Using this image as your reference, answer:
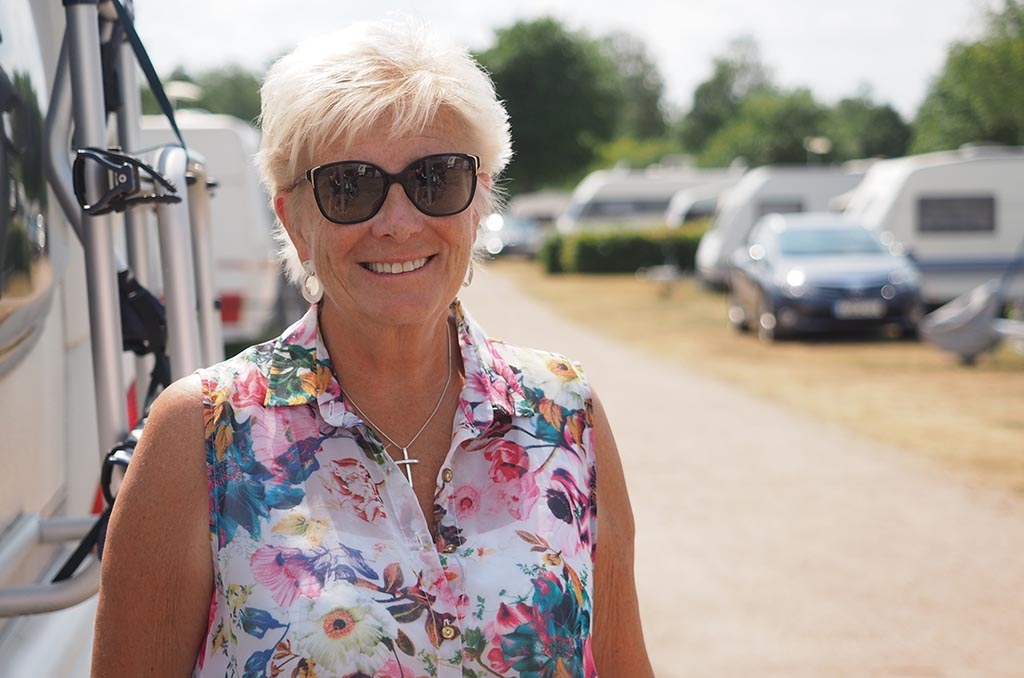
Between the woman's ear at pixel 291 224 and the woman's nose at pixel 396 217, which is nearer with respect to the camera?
the woman's nose at pixel 396 217

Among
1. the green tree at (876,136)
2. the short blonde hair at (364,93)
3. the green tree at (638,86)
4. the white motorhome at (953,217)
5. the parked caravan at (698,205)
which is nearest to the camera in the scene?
the short blonde hair at (364,93)

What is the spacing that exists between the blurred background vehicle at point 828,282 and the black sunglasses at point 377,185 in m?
13.6

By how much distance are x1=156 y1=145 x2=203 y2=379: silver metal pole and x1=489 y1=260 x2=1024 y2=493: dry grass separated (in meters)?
6.33

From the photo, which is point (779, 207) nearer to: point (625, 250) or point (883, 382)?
point (625, 250)

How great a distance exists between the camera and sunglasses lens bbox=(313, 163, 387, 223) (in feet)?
6.24

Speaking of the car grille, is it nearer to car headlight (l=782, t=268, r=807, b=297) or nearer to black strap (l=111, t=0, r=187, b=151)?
car headlight (l=782, t=268, r=807, b=297)

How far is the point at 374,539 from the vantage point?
5.99 feet

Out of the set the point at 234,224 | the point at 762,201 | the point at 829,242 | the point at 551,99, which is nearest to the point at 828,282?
the point at 829,242

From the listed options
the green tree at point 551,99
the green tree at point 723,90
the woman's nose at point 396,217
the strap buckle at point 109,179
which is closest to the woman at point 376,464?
the woman's nose at point 396,217

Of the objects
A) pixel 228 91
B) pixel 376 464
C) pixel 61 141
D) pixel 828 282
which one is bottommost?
Answer: pixel 828 282

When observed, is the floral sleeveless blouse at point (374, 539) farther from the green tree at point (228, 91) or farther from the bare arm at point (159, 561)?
the green tree at point (228, 91)

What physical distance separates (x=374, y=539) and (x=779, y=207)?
77.0 feet

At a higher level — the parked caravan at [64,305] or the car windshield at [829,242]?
the parked caravan at [64,305]

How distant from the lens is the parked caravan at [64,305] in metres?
2.01
